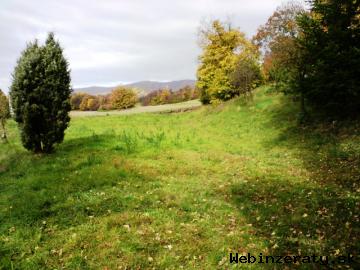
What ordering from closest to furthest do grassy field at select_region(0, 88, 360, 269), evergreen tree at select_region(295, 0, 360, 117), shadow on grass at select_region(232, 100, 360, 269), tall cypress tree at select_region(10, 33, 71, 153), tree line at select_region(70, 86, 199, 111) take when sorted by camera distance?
shadow on grass at select_region(232, 100, 360, 269)
grassy field at select_region(0, 88, 360, 269)
evergreen tree at select_region(295, 0, 360, 117)
tall cypress tree at select_region(10, 33, 71, 153)
tree line at select_region(70, 86, 199, 111)

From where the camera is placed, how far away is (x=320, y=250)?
7.68 metres

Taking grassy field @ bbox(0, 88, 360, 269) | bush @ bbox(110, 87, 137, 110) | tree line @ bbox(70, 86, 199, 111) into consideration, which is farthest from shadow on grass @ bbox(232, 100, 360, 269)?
bush @ bbox(110, 87, 137, 110)

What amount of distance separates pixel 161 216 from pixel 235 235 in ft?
7.97

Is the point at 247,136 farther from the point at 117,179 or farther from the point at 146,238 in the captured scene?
the point at 146,238

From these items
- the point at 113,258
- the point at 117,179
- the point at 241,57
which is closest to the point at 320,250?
the point at 113,258

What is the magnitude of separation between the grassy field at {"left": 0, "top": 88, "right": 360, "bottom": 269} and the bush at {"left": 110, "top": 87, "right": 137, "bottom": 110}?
73.9 meters

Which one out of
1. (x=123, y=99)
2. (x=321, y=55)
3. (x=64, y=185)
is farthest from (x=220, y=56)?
(x=123, y=99)

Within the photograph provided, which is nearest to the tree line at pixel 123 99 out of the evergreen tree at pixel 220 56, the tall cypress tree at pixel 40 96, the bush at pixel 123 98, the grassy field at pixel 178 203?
the bush at pixel 123 98

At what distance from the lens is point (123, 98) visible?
9362 centimetres

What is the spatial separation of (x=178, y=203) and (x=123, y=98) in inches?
3355

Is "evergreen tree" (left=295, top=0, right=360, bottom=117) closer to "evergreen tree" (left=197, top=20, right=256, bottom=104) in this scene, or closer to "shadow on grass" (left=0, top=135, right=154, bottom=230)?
"shadow on grass" (left=0, top=135, right=154, bottom=230)

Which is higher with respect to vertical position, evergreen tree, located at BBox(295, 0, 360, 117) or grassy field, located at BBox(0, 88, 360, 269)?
evergreen tree, located at BBox(295, 0, 360, 117)

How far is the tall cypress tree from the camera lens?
17.0m

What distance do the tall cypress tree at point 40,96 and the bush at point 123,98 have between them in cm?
7329
